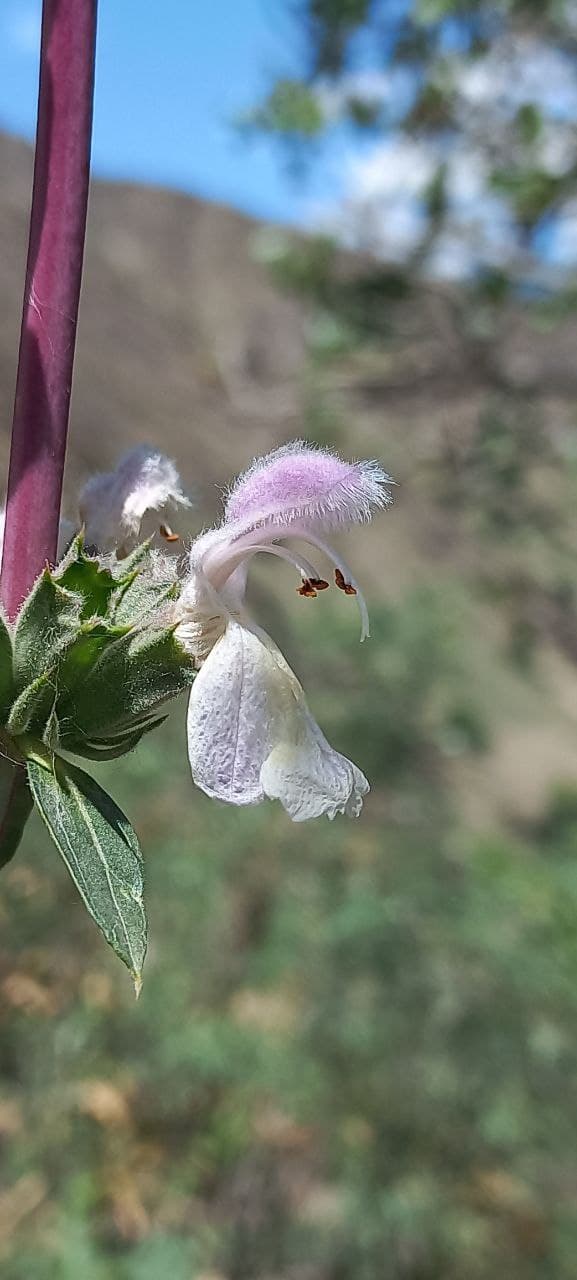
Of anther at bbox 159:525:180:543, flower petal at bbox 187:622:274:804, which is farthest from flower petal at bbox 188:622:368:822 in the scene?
anther at bbox 159:525:180:543

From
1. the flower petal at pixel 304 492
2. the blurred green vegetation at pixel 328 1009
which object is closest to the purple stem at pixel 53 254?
the flower petal at pixel 304 492

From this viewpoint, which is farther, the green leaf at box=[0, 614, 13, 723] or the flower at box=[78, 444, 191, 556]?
the flower at box=[78, 444, 191, 556]

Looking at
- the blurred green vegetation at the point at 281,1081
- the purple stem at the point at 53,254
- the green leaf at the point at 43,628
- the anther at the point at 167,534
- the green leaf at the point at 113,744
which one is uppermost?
the purple stem at the point at 53,254

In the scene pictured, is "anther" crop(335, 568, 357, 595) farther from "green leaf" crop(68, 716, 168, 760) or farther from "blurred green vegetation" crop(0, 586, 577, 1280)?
"blurred green vegetation" crop(0, 586, 577, 1280)

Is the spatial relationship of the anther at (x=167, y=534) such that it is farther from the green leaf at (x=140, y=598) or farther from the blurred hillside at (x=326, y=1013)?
the blurred hillside at (x=326, y=1013)

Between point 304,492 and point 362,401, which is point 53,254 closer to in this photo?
point 304,492

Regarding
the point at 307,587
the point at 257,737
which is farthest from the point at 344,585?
the point at 257,737

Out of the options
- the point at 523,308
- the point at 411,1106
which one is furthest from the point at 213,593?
the point at 523,308
